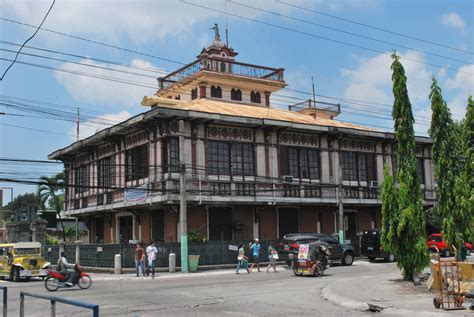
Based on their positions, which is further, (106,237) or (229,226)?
(106,237)

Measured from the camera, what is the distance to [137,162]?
113ft

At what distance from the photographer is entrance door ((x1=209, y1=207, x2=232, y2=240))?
33.2m

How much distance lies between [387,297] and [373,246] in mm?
17800

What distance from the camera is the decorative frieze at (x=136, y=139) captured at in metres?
33.6

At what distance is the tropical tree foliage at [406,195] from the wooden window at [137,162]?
56.6 ft

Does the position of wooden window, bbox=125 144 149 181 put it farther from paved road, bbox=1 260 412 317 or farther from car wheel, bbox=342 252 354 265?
car wheel, bbox=342 252 354 265

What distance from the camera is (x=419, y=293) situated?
16.4 metres

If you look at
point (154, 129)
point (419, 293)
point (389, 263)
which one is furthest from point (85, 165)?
point (419, 293)

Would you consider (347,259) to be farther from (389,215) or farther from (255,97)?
(255,97)

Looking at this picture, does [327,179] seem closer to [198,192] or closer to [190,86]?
[198,192]

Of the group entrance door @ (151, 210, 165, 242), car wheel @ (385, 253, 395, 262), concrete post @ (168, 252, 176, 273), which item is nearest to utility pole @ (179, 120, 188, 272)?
concrete post @ (168, 252, 176, 273)

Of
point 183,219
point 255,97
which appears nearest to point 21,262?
point 183,219

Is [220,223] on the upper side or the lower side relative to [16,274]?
upper

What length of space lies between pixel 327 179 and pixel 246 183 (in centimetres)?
680
